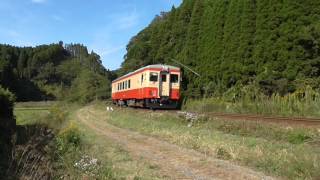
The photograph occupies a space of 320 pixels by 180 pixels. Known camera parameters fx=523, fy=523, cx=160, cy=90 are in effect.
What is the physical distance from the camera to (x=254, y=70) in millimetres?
35062

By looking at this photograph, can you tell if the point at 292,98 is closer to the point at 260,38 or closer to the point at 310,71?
the point at 310,71

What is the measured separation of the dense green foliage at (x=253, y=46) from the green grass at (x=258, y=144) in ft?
44.8

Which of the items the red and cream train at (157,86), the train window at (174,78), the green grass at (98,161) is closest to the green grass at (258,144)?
the green grass at (98,161)

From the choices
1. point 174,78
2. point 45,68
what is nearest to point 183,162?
point 174,78

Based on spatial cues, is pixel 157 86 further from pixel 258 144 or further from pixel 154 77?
pixel 258 144

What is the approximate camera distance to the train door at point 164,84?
31.1m

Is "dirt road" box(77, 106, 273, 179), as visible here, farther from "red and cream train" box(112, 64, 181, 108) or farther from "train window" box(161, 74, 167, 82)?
"train window" box(161, 74, 167, 82)

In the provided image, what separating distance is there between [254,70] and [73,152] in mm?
24238

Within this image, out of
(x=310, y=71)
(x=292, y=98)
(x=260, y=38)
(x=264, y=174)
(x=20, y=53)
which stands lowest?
(x=264, y=174)

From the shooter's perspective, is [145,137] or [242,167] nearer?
[242,167]

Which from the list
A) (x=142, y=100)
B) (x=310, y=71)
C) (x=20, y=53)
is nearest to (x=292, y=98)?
(x=310, y=71)

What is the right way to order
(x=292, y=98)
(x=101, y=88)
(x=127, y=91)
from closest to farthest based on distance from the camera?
(x=292, y=98), (x=127, y=91), (x=101, y=88)

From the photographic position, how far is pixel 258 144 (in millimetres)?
12094

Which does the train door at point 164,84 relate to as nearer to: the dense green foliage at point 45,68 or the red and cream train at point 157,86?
the red and cream train at point 157,86
